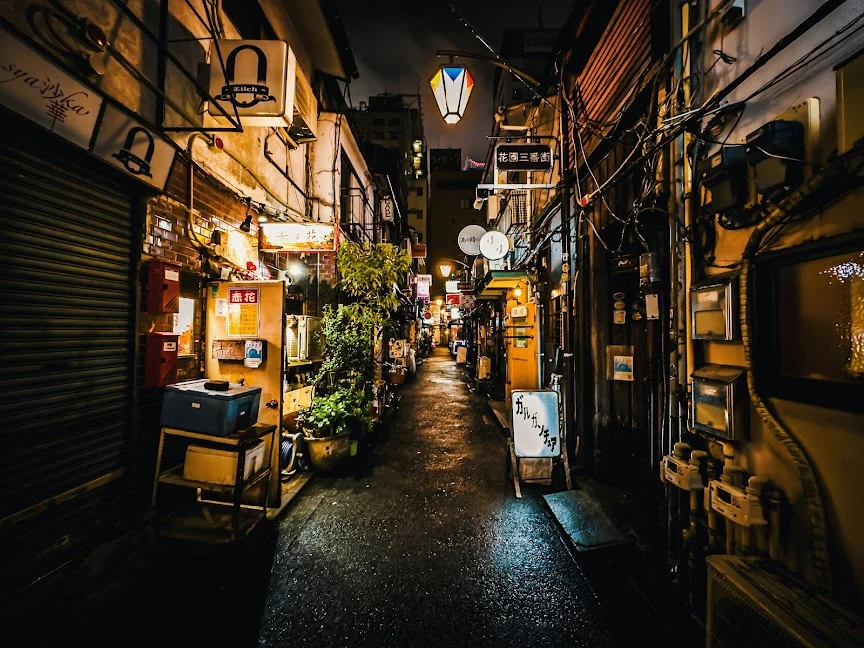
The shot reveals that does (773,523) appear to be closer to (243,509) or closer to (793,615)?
(793,615)

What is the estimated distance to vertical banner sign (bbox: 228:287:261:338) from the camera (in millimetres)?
6215

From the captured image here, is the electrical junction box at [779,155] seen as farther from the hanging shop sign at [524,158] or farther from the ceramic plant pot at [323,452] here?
the ceramic plant pot at [323,452]

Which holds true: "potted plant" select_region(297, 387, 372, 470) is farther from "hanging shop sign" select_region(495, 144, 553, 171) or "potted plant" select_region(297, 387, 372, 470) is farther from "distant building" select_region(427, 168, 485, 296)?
"distant building" select_region(427, 168, 485, 296)

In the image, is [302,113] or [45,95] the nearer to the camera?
[45,95]

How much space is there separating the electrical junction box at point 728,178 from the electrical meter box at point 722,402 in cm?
162

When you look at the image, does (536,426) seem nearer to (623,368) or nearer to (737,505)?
(623,368)

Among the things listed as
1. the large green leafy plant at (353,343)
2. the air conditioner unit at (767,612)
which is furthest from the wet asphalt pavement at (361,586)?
the large green leafy plant at (353,343)

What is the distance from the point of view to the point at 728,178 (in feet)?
11.2

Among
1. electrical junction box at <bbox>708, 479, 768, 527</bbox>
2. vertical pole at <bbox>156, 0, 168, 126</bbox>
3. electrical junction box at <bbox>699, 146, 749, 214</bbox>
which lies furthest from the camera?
vertical pole at <bbox>156, 0, 168, 126</bbox>

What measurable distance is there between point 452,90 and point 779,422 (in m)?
7.60

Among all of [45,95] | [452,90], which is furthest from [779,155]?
[45,95]

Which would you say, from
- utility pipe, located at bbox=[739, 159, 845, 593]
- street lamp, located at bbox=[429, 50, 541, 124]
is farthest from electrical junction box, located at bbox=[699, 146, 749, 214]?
street lamp, located at bbox=[429, 50, 541, 124]

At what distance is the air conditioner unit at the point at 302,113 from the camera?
9.33 metres

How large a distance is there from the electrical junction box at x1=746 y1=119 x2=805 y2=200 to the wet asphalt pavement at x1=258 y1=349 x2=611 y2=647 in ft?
14.8
